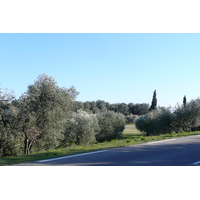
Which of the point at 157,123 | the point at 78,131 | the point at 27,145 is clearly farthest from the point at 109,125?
the point at 27,145

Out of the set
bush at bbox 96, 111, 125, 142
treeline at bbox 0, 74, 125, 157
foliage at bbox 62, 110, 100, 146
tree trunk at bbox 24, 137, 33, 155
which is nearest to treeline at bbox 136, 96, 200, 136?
bush at bbox 96, 111, 125, 142

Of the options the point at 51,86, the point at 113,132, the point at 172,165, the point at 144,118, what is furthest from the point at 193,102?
the point at 172,165

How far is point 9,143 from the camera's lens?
1742 cm

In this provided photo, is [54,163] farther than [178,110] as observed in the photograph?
No

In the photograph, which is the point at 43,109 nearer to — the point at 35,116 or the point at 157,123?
the point at 35,116

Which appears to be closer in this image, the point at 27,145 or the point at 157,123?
the point at 27,145

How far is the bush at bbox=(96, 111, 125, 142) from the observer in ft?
132

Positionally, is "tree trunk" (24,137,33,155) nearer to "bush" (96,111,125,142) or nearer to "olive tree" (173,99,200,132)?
"bush" (96,111,125,142)

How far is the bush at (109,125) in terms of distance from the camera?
40344 mm

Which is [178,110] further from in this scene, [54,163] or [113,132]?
[54,163]

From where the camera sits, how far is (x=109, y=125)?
4153 cm

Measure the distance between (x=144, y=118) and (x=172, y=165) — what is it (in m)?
37.0

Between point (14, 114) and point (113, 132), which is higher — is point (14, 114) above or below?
above

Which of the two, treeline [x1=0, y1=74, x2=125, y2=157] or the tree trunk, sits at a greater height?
treeline [x1=0, y1=74, x2=125, y2=157]
